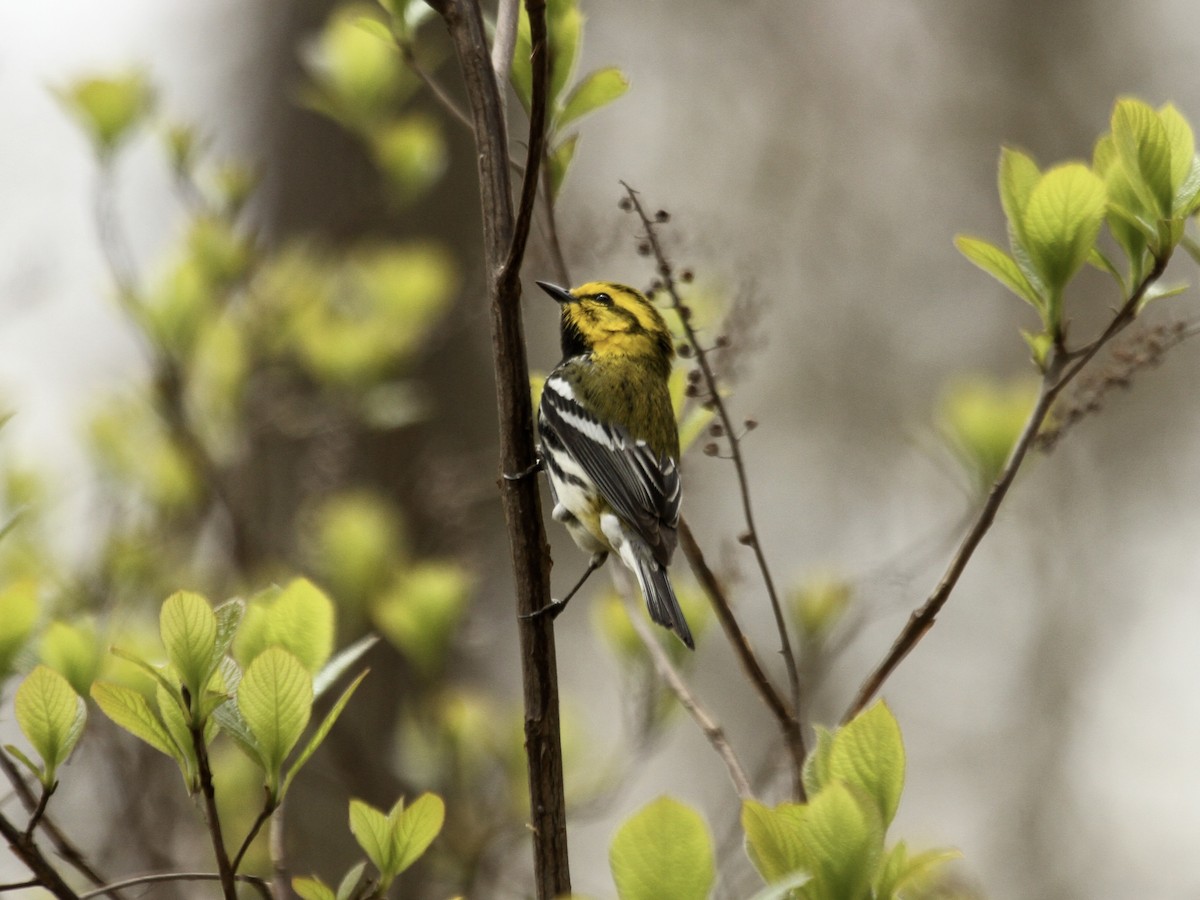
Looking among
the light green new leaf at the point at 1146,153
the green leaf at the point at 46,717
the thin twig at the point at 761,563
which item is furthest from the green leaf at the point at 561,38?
the green leaf at the point at 46,717

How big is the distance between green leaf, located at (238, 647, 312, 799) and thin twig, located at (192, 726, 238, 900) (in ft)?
0.14

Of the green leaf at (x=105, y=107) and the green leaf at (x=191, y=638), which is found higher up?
the green leaf at (x=105, y=107)

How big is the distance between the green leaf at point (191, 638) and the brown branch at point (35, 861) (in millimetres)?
160

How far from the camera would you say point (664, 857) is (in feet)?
2.77

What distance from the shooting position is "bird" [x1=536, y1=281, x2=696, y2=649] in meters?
2.04

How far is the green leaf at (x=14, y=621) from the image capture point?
1.26m

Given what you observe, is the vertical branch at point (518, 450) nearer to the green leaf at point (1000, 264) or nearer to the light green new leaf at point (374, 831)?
the light green new leaf at point (374, 831)

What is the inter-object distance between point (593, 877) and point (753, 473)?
8.44ft

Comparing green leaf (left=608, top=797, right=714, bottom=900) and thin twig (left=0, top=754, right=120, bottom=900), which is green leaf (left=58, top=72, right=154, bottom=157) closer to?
thin twig (left=0, top=754, right=120, bottom=900)

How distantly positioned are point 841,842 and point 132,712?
1.89 ft

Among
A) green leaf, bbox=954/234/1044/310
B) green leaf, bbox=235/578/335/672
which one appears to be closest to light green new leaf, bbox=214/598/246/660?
green leaf, bbox=235/578/335/672

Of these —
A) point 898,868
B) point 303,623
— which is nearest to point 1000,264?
point 898,868

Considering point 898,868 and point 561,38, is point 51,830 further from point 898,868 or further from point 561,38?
point 561,38

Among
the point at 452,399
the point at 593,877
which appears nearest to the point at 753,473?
the point at 452,399
